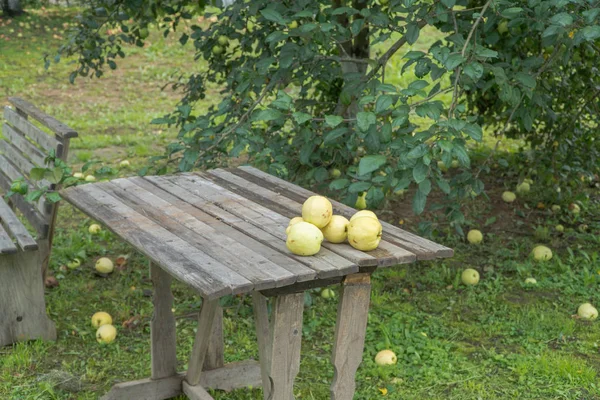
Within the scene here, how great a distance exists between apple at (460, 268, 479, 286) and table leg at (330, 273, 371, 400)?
6.65 feet

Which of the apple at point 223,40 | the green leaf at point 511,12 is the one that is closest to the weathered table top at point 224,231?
the green leaf at point 511,12

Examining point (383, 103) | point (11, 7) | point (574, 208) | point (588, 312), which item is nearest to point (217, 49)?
point (383, 103)

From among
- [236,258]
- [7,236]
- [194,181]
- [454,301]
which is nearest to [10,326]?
[7,236]

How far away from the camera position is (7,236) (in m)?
3.66

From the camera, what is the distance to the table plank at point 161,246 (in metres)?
2.11

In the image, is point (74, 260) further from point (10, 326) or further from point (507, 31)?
point (507, 31)

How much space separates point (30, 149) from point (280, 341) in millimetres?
2271

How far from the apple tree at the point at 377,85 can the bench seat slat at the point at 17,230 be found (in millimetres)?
705

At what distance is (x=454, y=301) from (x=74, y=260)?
2.17 m

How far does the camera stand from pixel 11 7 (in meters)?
12.1

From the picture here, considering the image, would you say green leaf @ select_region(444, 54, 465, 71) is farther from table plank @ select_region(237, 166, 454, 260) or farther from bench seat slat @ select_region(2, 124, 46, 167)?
bench seat slat @ select_region(2, 124, 46, 167)

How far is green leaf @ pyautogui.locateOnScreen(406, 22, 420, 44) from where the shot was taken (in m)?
3.33

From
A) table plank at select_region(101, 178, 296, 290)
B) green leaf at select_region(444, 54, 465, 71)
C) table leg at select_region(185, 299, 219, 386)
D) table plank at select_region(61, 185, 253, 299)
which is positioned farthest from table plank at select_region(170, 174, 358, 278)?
green leaf at select_region(444, 54, 465, 71)

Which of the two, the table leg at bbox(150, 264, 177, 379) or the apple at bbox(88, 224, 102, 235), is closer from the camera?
the table leg at bbox(150, 264, 177, 379)
